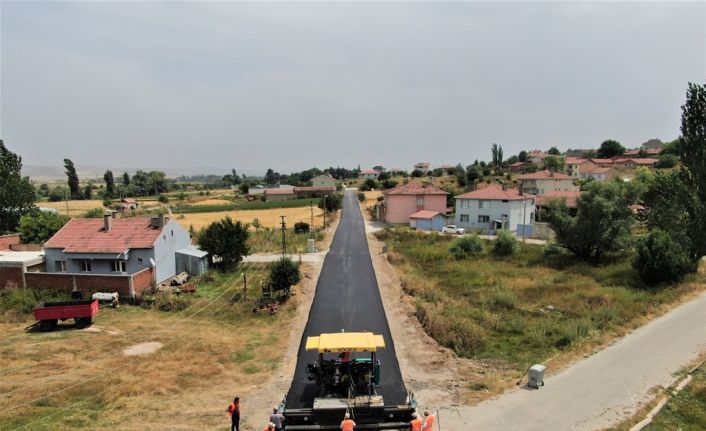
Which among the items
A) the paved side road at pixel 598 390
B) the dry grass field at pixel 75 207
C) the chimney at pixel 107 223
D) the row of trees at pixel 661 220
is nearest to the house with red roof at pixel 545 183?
the row of trees at pixel 661 220

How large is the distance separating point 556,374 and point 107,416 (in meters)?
15.0

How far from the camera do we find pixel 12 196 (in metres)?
45.0

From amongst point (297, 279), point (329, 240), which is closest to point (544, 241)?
point (329, 240)

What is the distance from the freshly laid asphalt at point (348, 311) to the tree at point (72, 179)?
102 metres

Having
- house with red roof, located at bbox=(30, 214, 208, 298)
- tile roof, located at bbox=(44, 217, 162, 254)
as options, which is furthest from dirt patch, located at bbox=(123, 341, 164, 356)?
tile roof, located at bbox=(44, 217, 162, 254)

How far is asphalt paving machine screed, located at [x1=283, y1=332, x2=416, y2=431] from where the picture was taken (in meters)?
11.4

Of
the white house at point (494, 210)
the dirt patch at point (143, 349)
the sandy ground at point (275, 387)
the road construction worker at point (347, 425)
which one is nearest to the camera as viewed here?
the road construction worker at point (347, 425)

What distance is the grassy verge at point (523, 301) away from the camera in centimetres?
1830

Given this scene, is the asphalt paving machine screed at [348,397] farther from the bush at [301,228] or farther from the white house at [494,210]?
the white house at [494,210]

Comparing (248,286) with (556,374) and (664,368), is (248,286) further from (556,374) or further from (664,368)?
(664,368)

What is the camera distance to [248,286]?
28.4 m

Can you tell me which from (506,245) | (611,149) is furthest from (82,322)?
(611,149)

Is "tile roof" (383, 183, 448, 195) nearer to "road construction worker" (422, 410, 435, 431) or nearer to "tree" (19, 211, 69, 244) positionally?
"tree" (19, 211, 69, 244)

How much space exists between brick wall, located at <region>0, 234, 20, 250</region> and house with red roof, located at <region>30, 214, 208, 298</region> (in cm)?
1029
